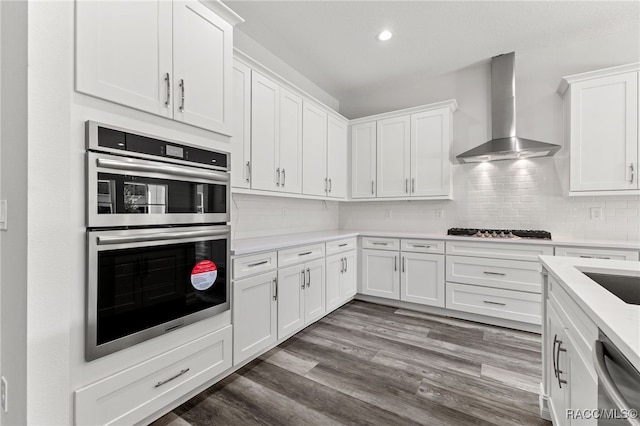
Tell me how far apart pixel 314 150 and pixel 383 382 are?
8.25 ft

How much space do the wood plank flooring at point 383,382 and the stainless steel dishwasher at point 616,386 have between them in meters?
1.16

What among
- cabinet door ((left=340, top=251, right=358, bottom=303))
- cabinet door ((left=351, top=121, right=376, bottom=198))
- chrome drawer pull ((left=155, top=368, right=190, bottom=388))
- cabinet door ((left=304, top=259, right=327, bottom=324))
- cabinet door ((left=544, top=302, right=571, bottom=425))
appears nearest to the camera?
cabinet door ((left=544, top=302, right=571, bottom=425))

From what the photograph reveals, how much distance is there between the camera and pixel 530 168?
3.41 m

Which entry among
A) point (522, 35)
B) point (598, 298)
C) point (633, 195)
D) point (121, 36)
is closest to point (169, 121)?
point (121, 36)

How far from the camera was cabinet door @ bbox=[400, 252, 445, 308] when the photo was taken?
338cm

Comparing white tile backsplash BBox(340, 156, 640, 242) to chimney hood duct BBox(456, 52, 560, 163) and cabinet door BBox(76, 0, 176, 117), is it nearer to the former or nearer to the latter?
chimney hood duct BBox(456, 52, 560, 163)

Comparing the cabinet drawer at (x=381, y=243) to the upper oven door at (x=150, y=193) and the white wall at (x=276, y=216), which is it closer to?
the white wall at (x=276, y=216)

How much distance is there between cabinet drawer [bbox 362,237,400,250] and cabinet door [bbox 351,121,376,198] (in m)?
0.66

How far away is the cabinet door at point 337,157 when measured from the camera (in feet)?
12.6

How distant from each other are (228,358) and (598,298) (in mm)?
2045

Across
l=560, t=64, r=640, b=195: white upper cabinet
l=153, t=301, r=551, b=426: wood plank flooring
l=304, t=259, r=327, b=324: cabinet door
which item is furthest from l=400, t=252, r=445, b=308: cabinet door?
l=560, t=64, r=640, b=195: white upper cabinet

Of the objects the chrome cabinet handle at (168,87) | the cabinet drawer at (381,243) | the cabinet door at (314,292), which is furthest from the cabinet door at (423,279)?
the chrome cabinet handle at (168,87)

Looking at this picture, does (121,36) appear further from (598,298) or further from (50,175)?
(598,298)

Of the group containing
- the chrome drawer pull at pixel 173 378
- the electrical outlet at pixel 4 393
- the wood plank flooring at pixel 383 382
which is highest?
the electrical outlet at pixel 4 393
